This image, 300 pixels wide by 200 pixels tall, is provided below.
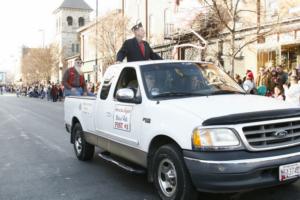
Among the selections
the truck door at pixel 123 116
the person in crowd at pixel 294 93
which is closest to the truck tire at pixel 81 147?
the truck door at pixel 123 116

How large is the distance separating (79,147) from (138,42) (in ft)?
7.18

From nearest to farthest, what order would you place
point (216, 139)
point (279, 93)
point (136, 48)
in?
point (216, 139), point (136, 48), point (279, 93)

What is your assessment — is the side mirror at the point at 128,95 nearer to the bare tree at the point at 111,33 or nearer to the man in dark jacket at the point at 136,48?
the man in dark jacket at the point at 136,48

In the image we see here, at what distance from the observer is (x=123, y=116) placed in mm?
5871

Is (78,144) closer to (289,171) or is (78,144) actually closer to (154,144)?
(154,144)

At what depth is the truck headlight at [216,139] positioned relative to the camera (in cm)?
438

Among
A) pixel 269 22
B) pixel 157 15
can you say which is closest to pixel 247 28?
pixel 269 22

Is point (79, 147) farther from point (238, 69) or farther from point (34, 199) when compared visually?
point (238, 69)

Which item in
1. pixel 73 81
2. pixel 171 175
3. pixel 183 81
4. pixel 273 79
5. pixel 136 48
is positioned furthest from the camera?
pixel 273 79

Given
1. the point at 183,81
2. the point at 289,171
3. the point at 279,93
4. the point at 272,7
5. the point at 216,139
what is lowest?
the point at 289,171

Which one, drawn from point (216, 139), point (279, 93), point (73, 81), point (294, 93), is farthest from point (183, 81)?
point (279, 93)

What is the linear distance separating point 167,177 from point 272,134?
127 centimetres

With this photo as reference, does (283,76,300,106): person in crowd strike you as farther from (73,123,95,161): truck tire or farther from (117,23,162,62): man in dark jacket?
(73,123,95,161): truck tire

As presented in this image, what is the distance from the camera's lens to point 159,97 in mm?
5438
